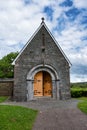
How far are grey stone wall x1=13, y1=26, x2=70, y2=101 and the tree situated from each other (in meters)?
25.3

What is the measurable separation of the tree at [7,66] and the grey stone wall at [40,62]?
25.3 m

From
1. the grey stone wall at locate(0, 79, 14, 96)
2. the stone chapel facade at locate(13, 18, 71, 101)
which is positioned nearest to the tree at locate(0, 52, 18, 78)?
the grey stone wall at locate(0, 79, 14, 96)

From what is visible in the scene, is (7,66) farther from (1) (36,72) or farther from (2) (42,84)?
(1) (36,72)

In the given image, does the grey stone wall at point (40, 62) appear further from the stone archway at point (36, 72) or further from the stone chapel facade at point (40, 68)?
the stone archway at point (36, 72)

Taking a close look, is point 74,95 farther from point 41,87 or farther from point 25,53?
point 25,53

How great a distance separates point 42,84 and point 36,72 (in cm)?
181

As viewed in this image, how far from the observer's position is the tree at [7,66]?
49938mm

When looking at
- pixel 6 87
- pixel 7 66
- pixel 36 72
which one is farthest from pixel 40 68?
pixel 7 66

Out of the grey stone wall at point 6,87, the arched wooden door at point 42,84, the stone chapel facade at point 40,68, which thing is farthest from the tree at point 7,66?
the stone chapel facade at point 40,68

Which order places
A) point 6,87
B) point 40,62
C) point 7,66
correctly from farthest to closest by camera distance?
point 7,66
point 6,87
point 40,62

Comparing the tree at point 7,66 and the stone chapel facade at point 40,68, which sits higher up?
the tree at point 7,66

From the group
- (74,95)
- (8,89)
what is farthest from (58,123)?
(8,89)

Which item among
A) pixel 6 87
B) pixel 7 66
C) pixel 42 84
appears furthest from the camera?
pixel 7 66

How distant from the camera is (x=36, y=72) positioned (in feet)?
80.9
